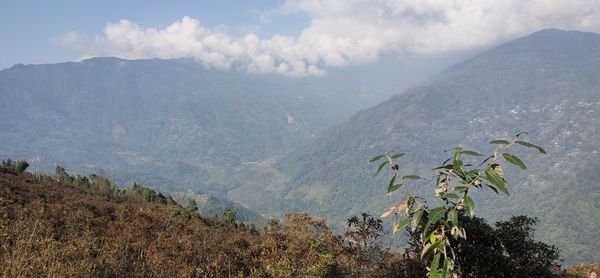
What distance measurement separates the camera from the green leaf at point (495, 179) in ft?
6.77

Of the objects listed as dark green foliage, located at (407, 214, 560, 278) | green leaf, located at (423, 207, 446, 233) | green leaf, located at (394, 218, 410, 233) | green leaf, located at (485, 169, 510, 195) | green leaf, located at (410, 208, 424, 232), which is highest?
green leaf, located at (485, 169, 510, 195)

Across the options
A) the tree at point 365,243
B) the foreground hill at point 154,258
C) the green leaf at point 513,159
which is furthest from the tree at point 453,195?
the tree at point 365,243

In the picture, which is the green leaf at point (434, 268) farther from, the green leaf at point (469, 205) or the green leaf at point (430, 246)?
the green leaf at point (469, 205)

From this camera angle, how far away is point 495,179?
7.09ft

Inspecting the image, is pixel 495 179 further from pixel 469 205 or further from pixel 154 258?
pixel 154 258

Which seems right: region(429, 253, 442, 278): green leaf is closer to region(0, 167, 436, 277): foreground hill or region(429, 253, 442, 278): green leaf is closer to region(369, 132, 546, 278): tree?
region(369, 132, 546, 278): tree

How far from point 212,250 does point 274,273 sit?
165 inches

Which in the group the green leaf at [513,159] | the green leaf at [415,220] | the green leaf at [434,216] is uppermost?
the green leaf at [513,159]

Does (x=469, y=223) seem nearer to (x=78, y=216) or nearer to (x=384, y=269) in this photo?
(x=384, y=269)

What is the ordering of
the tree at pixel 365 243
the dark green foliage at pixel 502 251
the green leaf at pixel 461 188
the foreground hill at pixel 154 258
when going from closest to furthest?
the green leaf at pixel 461 188
the foreground hill at pixel 154 258
the dark green foliage at pixel 502 251
the tree at pixel 365 243

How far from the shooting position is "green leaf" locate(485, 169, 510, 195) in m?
2.06

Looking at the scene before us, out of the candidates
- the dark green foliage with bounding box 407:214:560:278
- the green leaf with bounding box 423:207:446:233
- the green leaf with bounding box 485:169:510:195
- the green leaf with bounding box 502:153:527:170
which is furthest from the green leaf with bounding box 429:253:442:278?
the dark green foliage with bounding box 407:214:560:278

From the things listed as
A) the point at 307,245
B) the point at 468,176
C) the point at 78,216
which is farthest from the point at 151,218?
the point at 468,176

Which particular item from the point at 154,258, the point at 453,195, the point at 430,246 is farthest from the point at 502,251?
the point at 154,258
